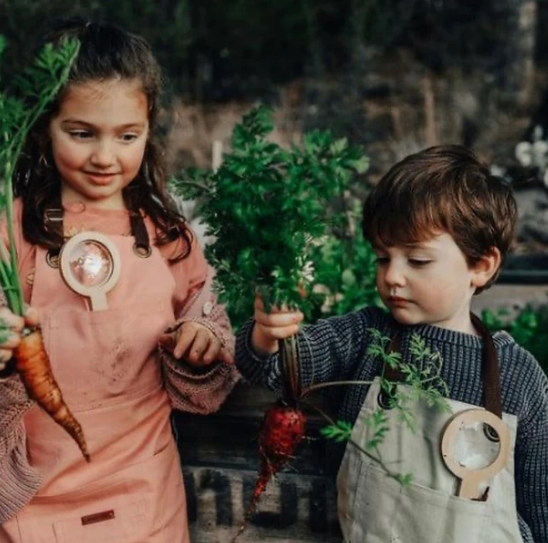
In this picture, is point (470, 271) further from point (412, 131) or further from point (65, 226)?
point (412, 131)

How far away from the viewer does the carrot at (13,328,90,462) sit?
1.82 m

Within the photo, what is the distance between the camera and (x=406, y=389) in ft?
6.47

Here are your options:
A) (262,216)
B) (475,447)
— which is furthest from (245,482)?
(262,216)

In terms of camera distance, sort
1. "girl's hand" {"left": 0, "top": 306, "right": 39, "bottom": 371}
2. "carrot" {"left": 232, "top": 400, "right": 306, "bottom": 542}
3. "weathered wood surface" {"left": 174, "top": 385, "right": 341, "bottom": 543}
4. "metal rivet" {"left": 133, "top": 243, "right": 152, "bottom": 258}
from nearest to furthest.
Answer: "girl's hand" {"left": 0, "top": 306, "right": 39, "bottom": 371} < "carrot" {"left": 232, "top": 400, "right": 306, "bottom": 542} < "metal rivet" {"left": 133, "top": 243, "right": 152, "bottom": 258} < "weathered wood surface" {"left": 174, "top": 385, "right": 341, "bottom": 543}

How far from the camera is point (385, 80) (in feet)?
35.3

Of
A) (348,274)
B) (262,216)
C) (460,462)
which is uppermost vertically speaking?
(262,216)

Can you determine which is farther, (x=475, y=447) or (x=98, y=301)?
(x=98, y=301)

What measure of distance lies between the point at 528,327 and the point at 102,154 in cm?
180

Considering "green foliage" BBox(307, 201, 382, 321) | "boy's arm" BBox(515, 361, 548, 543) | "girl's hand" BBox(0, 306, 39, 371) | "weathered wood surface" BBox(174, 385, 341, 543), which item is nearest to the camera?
"girl's hand" BBox(0, 306, 39, 371)

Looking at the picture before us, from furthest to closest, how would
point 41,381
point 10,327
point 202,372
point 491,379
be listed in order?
point 202,372
point 491,379
point 41,381
point 10,327

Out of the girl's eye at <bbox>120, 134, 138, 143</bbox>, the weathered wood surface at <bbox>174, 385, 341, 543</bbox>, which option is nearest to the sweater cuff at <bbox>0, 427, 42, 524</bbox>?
the weathered wood surface at <bbox>174, 385, 341, 543</bbox>

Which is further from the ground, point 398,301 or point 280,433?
point 398,301

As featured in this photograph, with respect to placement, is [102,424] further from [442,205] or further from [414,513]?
[442,205]

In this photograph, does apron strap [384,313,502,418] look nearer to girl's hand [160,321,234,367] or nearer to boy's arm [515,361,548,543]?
boy's arm [515,361,548,543]
